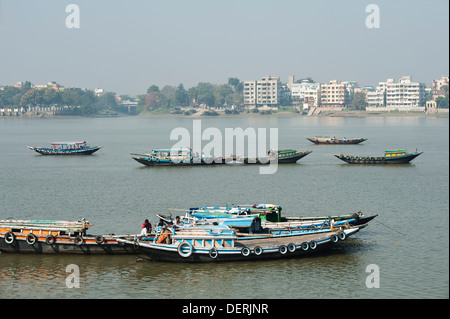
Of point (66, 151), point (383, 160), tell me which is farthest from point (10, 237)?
point (66, 151)

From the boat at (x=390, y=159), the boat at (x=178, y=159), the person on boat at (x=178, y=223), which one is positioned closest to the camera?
the person on boat at (x=178, y=223)

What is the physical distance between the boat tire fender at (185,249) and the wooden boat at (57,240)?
239 cm

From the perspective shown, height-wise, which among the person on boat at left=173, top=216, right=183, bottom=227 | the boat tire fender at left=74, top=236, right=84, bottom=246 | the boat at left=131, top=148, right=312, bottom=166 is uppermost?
the boat at left=131, top=148, right=312, bottom=166

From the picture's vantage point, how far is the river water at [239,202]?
2666 centimetres

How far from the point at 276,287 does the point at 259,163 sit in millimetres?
44014

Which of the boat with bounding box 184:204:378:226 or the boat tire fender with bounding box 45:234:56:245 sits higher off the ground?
the boat with bounding box 184:204:378:226

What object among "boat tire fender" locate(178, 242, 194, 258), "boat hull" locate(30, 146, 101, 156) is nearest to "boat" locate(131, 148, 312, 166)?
"boat hull" locate(30, 146, 101, 156)

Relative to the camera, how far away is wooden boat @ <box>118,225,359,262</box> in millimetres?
28750

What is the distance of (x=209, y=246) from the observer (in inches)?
1136

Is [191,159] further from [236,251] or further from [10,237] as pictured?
[236,251]

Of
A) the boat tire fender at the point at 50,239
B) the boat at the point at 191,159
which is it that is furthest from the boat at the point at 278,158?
the boat tire fender at the point at 50,239

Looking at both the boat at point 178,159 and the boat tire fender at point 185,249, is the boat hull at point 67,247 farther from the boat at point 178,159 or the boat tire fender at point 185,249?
the boat at point 178,159

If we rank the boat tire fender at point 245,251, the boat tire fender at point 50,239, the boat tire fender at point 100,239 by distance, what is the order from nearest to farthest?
the boat tire fender at point 245,251 < the boat tire fender at point 100,239 < the boat tire fender at point 50,239

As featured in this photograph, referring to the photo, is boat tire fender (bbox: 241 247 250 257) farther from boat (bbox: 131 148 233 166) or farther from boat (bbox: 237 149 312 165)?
boat (bbox: 237 149 312 165)
